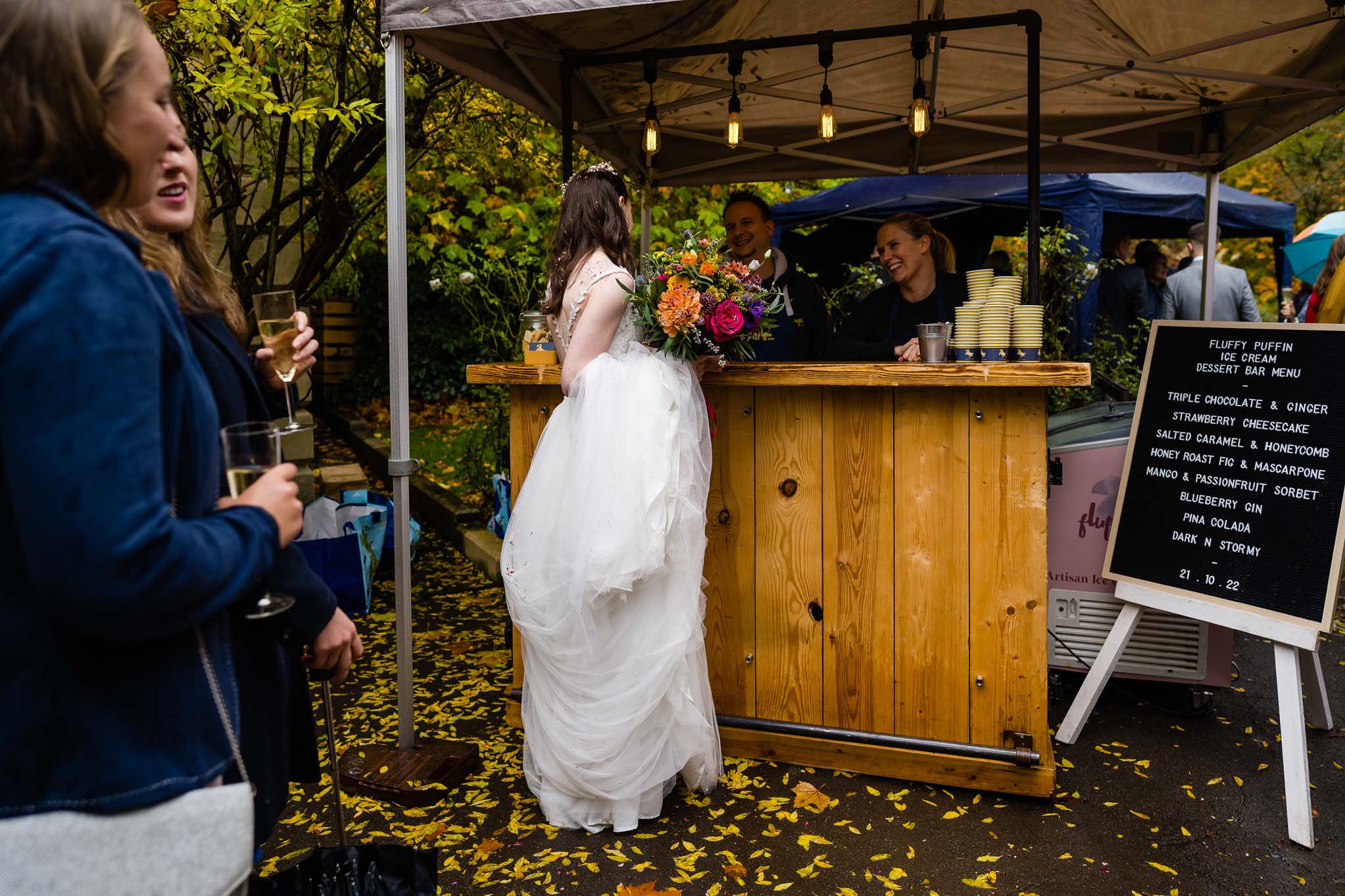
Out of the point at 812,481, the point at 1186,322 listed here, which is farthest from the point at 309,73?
the point at 1186,322

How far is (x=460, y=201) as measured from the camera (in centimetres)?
991

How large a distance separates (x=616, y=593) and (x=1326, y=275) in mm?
4407

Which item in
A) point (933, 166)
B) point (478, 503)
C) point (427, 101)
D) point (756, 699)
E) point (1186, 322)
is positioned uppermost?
point (427, 101)

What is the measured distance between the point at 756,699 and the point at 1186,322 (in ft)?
7.53

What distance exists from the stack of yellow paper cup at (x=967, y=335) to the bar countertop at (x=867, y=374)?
0.46ft

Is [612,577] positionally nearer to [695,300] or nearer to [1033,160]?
[695,300]

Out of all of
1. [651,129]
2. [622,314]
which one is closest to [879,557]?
[622,314]

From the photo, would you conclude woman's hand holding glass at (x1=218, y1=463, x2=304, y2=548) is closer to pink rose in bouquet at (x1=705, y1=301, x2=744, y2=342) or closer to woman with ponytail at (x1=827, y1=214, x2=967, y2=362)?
pink rose in bouquet at (x1=705, y1=301, x2=744, y2=342)

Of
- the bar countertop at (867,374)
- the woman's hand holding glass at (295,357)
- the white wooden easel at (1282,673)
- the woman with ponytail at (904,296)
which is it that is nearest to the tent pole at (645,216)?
the woman with ponytail at (904,296)

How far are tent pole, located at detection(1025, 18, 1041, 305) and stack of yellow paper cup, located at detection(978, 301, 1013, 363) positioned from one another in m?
0.44

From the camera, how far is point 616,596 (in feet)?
9.99

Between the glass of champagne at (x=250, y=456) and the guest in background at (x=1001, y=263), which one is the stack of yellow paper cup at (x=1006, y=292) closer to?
the guest in background at (x=1001, y=263)

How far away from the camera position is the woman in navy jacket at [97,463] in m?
1.01

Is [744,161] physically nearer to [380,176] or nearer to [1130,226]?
[380,176]
